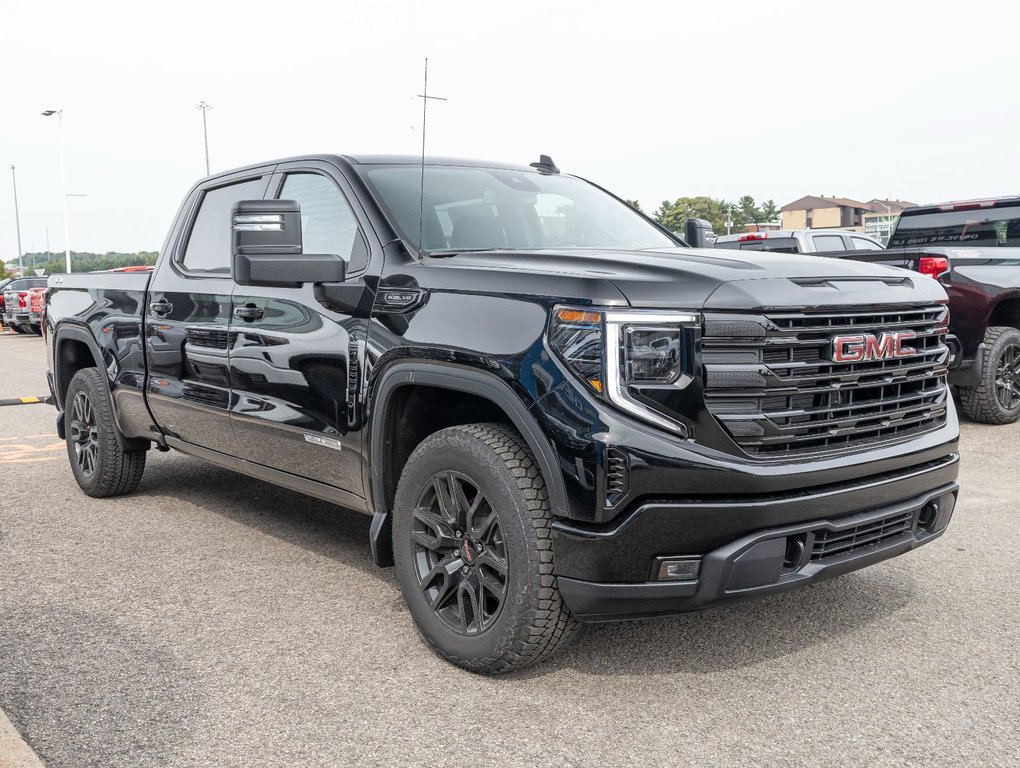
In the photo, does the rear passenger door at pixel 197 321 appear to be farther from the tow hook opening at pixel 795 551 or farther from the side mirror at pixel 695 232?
the tow hook opening at pixel 795 551

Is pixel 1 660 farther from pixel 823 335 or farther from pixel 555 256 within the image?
pixel 823 335

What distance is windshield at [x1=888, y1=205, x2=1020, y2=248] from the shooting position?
Answer: 30.2 feet

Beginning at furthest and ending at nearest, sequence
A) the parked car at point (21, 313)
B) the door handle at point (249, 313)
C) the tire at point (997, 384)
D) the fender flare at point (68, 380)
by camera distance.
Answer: the parked car at point (21, 313)
the tire at point (997, 384)
the fender flare at point (68, 380)
the door handle at point (249, 313)

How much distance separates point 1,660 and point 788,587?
2.77 metres

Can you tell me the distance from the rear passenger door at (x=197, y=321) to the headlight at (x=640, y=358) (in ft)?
7.78

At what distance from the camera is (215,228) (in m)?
5.41

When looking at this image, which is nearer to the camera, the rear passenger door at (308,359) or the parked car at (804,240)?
the rear passenger door at (308,359)

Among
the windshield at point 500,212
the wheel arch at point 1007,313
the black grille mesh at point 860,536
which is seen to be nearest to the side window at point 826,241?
the wheel arch at point 1007,313

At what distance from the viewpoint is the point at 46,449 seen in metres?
8.34

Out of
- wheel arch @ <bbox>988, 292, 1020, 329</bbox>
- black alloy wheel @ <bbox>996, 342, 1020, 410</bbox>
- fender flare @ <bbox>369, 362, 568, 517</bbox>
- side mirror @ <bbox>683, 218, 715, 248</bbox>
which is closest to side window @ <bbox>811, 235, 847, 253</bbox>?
wheel arch @ <bbox>988, 292, 1020, 329</bbox>

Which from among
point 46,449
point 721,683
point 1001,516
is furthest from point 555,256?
point 46,449

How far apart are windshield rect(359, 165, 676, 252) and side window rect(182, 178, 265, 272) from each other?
98cm

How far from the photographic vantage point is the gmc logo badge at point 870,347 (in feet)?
10.9

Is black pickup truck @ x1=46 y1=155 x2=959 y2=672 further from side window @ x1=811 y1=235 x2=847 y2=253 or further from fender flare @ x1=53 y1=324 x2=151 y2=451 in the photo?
side window @ x1=811 y1=235 x2=847 y2=253
